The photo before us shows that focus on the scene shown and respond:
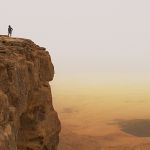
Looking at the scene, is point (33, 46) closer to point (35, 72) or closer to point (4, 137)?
point (35, 72)

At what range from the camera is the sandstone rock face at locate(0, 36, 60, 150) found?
993 inches

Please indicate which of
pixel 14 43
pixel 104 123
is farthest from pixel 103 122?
pixel 14 43

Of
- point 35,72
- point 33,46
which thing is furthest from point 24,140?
point 33,46

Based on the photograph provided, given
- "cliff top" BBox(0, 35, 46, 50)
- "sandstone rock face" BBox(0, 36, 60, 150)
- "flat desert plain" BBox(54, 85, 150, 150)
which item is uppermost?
"cliff top" BBox(0, 35, 46, 50)

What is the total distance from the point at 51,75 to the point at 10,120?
16.5 meters

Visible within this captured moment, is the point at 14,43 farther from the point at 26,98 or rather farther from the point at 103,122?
the point at 103,122

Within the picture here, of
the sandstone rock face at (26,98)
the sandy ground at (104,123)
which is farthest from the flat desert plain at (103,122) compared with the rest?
the sandstone rock face at (26,98)

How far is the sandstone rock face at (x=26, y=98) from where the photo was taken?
82.8 ft

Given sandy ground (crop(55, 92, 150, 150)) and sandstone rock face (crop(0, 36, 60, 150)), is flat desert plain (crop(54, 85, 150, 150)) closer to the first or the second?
sandy ground (crop(55, 92, 150, 150))

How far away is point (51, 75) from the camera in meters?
41.0

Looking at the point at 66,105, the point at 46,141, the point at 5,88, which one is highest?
the point at 5,88

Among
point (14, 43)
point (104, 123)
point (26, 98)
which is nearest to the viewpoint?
point (26, 98)

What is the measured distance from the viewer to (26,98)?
31.3 m

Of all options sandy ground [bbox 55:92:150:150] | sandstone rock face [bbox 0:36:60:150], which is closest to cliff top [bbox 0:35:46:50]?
sandstone rock face [bbox 0:36:60:150]
